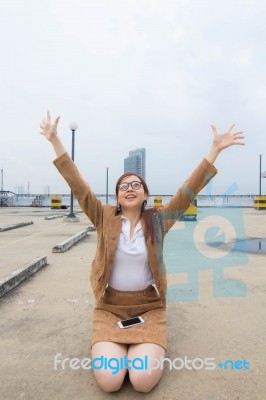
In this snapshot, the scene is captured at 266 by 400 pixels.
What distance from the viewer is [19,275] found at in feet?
15.5

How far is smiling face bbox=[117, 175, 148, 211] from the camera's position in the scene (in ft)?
9.22

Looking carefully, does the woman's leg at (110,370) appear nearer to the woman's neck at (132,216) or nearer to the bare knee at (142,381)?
the bare knee at (142,381)

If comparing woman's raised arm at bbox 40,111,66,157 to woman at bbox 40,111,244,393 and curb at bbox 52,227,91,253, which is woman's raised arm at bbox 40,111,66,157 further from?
curb at bbox 52,227,91,253

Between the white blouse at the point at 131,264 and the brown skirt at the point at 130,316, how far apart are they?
0.07 metres

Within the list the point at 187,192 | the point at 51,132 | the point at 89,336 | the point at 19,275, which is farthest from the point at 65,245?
the point at 187,192

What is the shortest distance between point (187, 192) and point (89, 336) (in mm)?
1678

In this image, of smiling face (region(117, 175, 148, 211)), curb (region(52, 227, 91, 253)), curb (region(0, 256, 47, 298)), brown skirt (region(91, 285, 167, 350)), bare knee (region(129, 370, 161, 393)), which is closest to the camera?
bare knee (region(129, 370, 161, 393))

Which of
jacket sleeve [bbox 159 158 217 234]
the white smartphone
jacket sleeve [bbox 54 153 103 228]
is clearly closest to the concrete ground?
the white smartphone

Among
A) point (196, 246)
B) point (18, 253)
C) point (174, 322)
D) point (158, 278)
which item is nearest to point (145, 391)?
point (158, 278)

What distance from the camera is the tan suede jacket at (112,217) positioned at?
2.72 m

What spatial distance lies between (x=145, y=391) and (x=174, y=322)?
127 cm

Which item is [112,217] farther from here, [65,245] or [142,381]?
[65,245]

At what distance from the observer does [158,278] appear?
8.88 feet

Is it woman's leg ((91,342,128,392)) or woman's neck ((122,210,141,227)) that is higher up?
woman's neck ((122,210,141,227))
